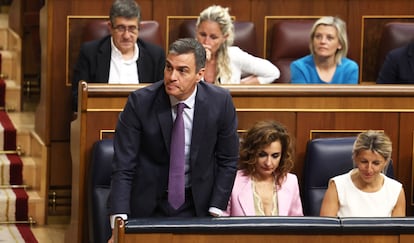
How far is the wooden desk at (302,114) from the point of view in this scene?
3.85 meters

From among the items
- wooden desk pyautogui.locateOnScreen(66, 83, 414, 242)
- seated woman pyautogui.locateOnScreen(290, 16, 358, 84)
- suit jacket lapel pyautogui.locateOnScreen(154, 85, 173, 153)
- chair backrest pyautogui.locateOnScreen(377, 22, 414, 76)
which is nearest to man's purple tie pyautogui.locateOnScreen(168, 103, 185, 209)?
suit jacket lapel pyautogui.locateOnScreen(154, 85, 173, 153)

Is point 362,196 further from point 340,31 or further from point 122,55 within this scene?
point 122,55

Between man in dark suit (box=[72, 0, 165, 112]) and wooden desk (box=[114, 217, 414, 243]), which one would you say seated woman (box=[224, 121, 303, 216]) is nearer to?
wooden desk (box=[114, 217, 414, 243])

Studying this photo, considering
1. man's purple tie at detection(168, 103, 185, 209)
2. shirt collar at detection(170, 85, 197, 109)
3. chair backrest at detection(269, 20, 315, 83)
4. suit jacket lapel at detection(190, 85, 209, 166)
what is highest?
chair backrest at detection(269, 20, 315, 83)

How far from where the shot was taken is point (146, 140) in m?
3.28

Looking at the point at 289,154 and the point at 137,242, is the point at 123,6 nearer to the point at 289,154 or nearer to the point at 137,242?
the point at 289,154

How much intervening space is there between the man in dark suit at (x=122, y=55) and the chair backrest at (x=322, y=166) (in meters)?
0.86

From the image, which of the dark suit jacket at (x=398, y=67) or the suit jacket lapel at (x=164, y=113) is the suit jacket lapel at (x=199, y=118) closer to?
the suit jacket lapel at (x=164, y=113)

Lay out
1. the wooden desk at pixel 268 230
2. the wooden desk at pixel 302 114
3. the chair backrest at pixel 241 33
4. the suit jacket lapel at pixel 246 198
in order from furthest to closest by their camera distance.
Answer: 1. the chair backrest at pixel 241 33
2. the wooden desk at pixel 302 114
3. the suit jacket lapel at pixel 246 198
4. the wooden desk at pixel 268 230

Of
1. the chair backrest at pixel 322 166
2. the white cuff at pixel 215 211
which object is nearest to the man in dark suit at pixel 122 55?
the chair backrest at pixel 322 166

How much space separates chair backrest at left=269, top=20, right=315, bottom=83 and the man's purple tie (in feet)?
5.78

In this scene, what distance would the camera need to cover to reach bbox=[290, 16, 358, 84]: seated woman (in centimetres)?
459

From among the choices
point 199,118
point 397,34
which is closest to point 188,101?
point 199,118

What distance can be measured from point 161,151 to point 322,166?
31.5 inches
